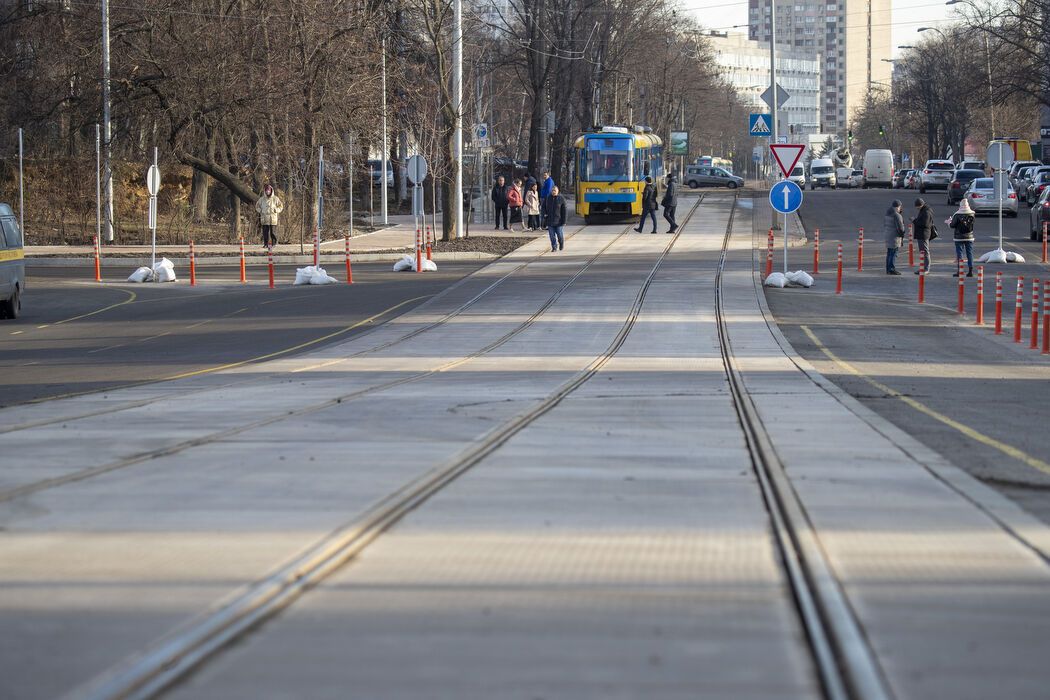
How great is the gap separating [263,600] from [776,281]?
25766 millimetres

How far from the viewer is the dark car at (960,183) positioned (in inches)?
2411

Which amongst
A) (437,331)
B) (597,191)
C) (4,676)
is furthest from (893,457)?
(597,191)

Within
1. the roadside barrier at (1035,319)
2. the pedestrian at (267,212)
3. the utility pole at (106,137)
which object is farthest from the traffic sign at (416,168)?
the roadside barrier at (1035,319)

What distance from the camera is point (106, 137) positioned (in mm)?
42469

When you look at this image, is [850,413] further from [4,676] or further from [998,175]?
[998,175]

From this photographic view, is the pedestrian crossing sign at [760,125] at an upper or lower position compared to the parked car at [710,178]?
lower

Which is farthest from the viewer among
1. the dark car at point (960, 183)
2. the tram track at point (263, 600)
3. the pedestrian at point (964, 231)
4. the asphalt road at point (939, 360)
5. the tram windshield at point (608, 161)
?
the dark car at point (960, 183)

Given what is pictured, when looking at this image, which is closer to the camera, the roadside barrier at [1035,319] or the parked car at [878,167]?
the roadside barrier at [1035,319]

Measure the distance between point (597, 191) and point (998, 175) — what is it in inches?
634

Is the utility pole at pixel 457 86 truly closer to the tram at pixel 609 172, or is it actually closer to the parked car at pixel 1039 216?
the tram at pixel 609 172

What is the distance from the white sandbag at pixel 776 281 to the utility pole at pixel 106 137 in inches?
863

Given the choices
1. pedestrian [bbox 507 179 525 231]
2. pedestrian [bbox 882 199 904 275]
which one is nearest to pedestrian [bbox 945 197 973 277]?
pedestrian [bbox 882 199 904 275]

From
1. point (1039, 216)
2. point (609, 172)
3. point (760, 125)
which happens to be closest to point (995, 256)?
point (1039, 216)

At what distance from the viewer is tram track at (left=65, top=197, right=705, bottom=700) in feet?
14.9
